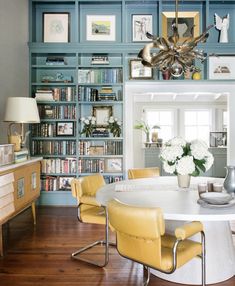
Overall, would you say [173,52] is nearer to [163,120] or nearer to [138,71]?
[138,71]

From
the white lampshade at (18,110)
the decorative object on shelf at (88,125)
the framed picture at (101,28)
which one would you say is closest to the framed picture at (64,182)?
the decorative object on shelf at (88,125)

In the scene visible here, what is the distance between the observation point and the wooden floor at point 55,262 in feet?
7.81

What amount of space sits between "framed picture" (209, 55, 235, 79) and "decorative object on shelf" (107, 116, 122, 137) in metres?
1.65

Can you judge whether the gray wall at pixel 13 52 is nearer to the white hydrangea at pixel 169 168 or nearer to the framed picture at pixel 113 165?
the framed picture at pixel 113 165

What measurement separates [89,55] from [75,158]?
5.56ft

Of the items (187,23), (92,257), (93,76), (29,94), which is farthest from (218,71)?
(92,257)

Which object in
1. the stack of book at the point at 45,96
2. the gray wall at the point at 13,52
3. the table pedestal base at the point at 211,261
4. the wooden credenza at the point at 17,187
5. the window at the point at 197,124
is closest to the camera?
the table pedestal base at the point at 211,261

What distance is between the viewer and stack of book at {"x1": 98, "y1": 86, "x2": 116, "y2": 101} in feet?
16.1

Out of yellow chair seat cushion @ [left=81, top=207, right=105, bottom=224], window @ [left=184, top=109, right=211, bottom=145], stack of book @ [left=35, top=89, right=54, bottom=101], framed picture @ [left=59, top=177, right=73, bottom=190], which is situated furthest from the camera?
window @ [left=184, top=109, right=211, bottom=145]

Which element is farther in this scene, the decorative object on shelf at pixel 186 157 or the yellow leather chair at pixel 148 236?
the decorative object on shelf at pixel 186 157

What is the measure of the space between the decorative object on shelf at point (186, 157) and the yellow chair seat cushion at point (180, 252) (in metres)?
0.67

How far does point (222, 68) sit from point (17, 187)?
11.8ft

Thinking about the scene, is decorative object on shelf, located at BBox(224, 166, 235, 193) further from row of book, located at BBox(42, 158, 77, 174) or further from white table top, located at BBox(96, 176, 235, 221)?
row of book, located at BBox(42, 158, 77, 174)

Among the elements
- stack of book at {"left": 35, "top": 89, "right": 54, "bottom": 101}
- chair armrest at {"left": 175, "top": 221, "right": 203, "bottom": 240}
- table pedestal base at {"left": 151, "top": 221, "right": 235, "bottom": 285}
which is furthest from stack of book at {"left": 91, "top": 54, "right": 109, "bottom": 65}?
A: chair armrest at {"left": 175, "top": 221, "right": 203, "bottom": 240}
